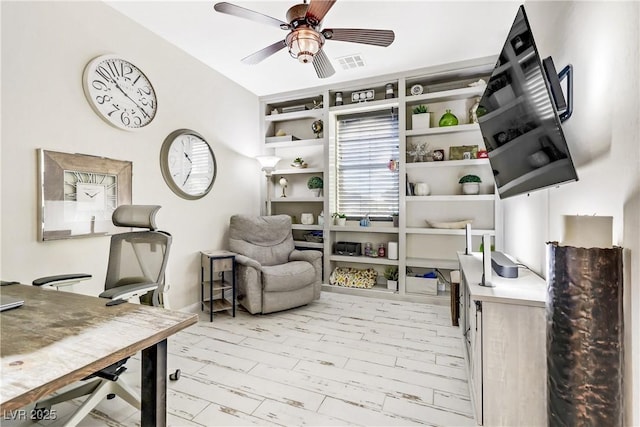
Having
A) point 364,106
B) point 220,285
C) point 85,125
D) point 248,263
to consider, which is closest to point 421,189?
point 364,106

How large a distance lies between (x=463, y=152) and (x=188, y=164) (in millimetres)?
3165

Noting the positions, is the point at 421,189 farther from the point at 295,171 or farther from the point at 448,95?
the point at 295,171

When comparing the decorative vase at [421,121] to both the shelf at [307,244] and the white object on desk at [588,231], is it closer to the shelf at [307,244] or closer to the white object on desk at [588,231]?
the shelf at [307,244]

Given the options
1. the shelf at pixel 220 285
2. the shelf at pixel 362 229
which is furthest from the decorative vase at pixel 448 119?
the shelf at pixel 220 285

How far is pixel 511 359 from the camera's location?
1402mm

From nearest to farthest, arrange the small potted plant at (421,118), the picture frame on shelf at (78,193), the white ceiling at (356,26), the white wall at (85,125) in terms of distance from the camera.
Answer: the white wall at (85,125) < the picture frame on shelf at (78,193) < the white ceiling at (356,26) < the small potted plant at (421,118)

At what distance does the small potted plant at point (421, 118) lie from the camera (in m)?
3.50

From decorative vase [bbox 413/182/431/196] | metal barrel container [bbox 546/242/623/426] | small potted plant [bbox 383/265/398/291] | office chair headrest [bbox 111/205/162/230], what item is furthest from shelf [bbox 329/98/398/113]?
metal barrel container [bbox 546/242/623/426]

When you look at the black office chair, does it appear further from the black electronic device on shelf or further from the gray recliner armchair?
the black electronic device on shelf

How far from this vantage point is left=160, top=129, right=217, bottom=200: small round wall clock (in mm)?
2848

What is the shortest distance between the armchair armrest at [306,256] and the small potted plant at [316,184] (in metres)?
0.96

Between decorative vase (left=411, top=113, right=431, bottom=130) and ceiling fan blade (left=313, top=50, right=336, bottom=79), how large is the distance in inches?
59.6

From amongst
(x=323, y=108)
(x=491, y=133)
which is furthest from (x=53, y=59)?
(x=491, y=133)

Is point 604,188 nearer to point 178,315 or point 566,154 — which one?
point 566,154
